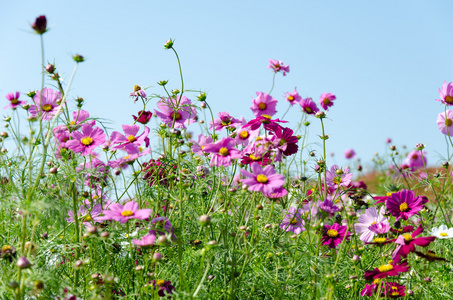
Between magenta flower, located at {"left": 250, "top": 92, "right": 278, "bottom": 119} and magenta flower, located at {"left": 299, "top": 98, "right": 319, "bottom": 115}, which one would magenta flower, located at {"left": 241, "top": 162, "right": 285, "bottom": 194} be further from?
magenta flower, located at {"left": 299, "top": 98, "right": 319, "bottom": 115}

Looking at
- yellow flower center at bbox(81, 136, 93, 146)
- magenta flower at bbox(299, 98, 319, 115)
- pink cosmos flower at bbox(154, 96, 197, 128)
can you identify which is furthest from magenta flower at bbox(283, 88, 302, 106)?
yellow flower center at bbox(81, 136, 93, 146)

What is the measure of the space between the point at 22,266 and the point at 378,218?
47.8 inches

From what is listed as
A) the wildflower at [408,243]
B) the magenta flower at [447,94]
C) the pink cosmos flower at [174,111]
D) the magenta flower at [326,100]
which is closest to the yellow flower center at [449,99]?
the magenta flower at [447,94]

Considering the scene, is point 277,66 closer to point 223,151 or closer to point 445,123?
point 445,123

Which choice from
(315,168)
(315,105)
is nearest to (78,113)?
(315,168)

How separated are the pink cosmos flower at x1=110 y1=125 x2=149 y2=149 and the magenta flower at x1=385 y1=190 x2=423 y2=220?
845mm

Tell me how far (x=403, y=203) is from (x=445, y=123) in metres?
0.67

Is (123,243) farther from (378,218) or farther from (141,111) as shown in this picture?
(378,218)

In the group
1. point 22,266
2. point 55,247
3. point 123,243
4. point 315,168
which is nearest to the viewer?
point 22,266

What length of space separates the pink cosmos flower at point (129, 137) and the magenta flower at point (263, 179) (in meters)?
0.43

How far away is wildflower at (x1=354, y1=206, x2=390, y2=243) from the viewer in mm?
1519

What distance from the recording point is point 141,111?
1755mm

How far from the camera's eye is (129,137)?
1.55m

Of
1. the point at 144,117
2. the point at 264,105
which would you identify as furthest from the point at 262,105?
the point at 144,117
